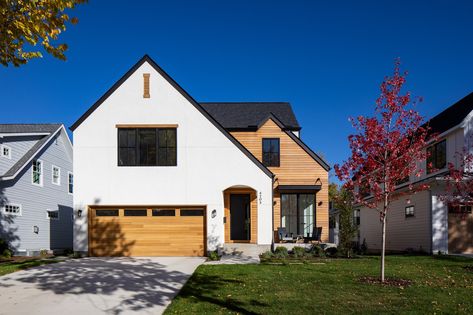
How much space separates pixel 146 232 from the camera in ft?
58.9

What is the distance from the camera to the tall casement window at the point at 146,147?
18.2 m

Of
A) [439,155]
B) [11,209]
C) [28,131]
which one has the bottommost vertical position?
[11,209]

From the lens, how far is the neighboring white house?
1923 cm

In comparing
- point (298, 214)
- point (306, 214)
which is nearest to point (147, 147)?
point (298, 214)

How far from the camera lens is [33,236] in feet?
75.6

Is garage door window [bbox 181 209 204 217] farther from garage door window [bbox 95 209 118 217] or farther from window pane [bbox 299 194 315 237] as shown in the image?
window pane [bbox 299 194 315 237]

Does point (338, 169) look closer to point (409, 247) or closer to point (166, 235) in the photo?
point (166, 235)

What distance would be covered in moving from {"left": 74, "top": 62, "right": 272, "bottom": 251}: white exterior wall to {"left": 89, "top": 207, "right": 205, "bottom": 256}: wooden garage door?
1.33 feet

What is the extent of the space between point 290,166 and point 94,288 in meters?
13.5

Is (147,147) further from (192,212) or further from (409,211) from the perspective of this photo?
(409,211)

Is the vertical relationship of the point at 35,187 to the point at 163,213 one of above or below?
above

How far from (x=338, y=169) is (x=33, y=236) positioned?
18.7 m

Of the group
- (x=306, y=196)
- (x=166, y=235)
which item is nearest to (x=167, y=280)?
(x=166, y=235)

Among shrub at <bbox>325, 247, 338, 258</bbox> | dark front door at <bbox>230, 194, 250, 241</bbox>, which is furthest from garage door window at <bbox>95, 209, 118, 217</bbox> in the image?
shrub at <bbox>325, 247, 338, 258</bbox>
